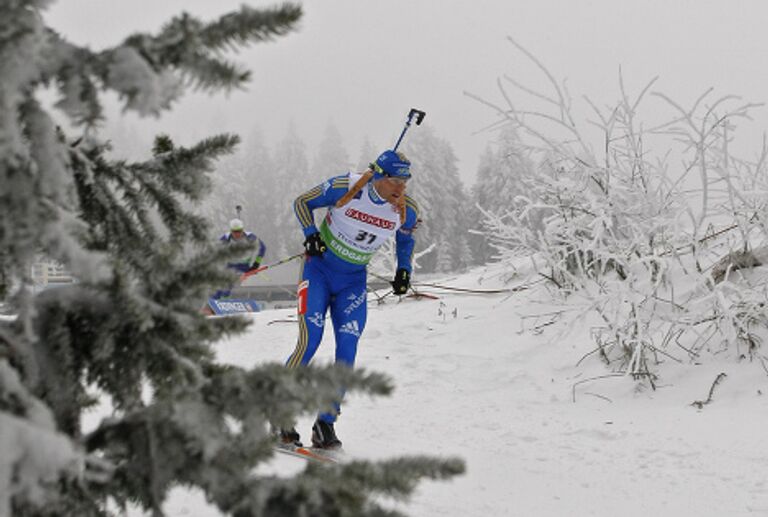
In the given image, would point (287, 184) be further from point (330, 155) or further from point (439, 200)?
point (439, 200)

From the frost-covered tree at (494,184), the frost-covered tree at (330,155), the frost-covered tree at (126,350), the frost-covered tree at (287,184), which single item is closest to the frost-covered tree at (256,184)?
the frost-covered tree at (287,184)

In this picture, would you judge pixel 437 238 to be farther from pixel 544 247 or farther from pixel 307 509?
pixel 307 509

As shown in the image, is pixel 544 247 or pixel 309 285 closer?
pixel 309 285

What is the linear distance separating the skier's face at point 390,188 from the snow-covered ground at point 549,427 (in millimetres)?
1912

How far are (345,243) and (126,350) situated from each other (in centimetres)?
408

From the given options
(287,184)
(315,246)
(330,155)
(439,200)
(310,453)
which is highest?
(330,155)

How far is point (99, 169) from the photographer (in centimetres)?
154

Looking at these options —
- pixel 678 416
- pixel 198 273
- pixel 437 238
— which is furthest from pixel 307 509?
pixel 437 238

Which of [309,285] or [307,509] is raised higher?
[309,285]

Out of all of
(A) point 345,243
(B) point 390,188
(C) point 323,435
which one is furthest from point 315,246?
(C) point 323,435

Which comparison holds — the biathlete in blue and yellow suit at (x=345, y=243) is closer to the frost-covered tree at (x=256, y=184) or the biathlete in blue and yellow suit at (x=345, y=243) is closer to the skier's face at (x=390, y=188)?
the skier's face at (x=390, y=188)

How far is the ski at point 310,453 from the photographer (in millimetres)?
4449

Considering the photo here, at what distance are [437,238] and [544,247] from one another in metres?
39.6

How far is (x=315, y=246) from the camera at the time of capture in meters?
5.29
